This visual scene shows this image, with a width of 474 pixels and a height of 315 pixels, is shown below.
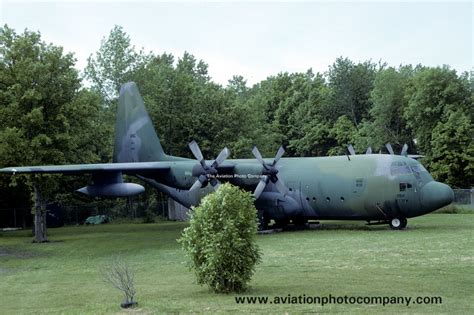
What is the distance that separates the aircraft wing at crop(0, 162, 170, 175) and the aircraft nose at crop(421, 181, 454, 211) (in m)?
11.8

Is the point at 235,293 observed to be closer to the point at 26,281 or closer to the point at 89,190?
the point at 26,281

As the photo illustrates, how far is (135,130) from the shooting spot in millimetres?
32656

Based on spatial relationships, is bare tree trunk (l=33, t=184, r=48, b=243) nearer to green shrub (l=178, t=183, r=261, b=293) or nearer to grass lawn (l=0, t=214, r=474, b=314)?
grass lawn (l=0, t=214, r=474, b=314)

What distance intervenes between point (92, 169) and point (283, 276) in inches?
539

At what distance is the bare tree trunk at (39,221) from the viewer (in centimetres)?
2906

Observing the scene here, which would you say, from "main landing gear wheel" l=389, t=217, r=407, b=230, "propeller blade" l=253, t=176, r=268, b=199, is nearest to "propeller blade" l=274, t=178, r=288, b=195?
"propeller blade" l=253, t=176, r=268, b=199

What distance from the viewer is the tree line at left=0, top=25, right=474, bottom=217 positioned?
1148 inches

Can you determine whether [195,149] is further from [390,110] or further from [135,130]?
[390,110]

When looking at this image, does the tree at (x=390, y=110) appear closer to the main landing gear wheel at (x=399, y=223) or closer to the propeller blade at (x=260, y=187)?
the main landing gear wheel at (x=399, y=223)

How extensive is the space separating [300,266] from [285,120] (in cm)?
5517

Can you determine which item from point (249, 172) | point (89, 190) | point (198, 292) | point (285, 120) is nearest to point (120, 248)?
point (89, 190)

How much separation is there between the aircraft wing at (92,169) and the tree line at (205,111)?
4.20 m

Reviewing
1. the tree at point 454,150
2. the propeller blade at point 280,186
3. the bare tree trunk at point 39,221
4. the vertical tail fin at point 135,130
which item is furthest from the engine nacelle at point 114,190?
the tree at point 454,150

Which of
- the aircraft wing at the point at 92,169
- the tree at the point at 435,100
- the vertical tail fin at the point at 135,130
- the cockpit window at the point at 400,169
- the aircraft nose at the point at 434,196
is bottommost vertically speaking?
the aircraft nose at the point at 434,196
